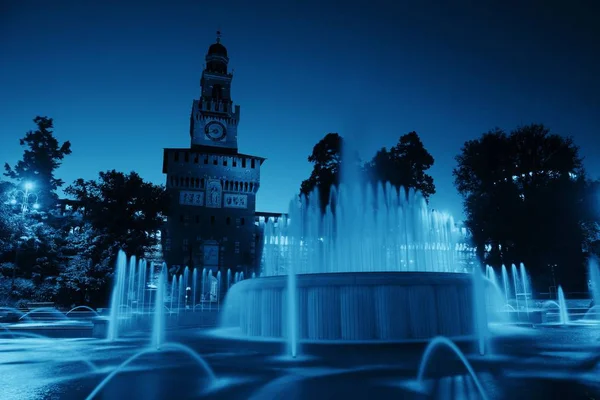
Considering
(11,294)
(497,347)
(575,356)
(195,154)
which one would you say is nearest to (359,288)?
(497,347)

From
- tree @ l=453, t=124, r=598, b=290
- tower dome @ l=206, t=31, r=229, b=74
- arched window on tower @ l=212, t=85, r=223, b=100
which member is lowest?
tree @ l=453, t=124, r=598, b=290

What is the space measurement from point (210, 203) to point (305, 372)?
4478 centimetres

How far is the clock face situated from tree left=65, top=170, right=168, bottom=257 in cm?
2088

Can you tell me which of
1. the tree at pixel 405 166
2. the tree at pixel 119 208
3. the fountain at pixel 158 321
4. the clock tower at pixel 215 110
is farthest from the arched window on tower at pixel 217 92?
the fountain at pixel 158 321

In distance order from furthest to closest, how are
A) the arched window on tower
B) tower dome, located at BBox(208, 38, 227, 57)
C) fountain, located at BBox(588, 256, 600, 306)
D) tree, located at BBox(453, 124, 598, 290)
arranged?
tower dome, located at BBox(208, 38, 227, 57) → the arched window on tower → fountain, located at BBox(588, 256, 600, 306) → tree, located at BBox(453, 124, 598, 290)

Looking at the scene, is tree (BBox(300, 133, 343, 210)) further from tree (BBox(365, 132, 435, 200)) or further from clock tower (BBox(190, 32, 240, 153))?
clock tower (BBox(190, 32, 240, 153))

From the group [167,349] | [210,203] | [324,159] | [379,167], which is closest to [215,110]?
[210,203]

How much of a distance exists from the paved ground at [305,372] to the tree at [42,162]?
24.0m

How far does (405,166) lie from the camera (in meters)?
30.3

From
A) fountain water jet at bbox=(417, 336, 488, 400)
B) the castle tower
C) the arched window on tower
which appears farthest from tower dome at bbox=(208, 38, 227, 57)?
fountain water jet at bbox=(417, 336, 488, 400)

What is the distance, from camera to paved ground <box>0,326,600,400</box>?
4148 mm

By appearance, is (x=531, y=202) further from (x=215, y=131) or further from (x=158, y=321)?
(x=215, y=131)

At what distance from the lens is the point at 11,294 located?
21.9 metres

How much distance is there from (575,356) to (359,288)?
145 inches
